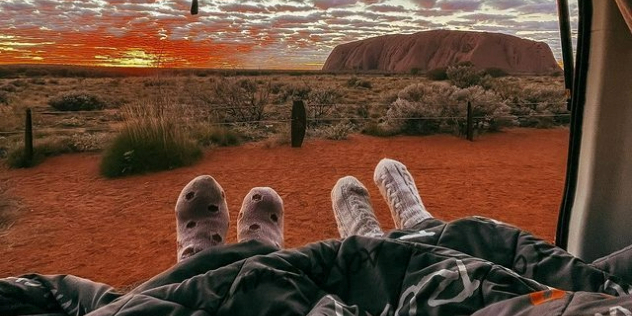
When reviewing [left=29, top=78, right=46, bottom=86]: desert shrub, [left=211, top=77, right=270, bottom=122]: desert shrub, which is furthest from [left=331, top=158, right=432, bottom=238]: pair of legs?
[left=29, top=78, right=46, bottom=86]: desert shrub

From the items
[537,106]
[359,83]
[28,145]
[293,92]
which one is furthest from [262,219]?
[359,83]

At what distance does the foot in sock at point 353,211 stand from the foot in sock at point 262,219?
14cm

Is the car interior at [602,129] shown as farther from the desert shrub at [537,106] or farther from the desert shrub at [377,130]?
the desert shrub at [537,106]

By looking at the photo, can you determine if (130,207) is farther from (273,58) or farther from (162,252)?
(273,58)

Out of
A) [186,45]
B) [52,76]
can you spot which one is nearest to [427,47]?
[52,76]

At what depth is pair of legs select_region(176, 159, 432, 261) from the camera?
1.01 m

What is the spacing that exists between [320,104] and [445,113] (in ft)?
5.07

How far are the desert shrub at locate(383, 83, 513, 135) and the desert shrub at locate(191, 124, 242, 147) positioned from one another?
1.56 metres

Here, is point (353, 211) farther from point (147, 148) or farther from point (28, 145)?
point (28, 145)

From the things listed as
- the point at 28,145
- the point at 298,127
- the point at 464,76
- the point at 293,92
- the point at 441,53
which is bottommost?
the point at 28,145

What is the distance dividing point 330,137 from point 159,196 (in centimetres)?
225

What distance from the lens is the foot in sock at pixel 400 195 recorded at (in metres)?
1.11

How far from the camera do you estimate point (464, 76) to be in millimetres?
8148

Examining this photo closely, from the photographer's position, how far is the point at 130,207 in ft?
9.75
